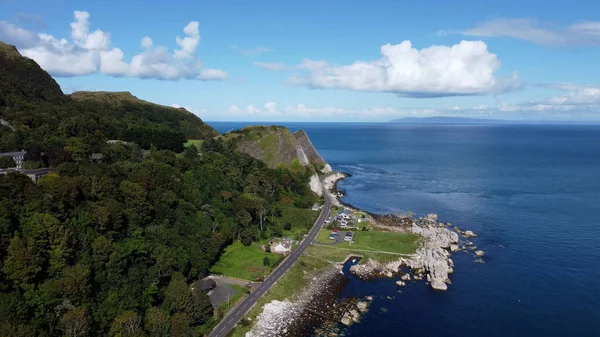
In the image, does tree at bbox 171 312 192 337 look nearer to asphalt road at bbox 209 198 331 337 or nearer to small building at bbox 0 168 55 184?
asphalt road at bbox 209 198 331 337

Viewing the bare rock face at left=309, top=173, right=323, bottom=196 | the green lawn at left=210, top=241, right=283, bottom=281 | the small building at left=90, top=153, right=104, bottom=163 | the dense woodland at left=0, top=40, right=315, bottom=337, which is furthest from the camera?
the bare rock face at left=309, top=173, right=323, bottom=196

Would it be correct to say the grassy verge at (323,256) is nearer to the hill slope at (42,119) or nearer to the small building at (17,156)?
the small building at (17,156)

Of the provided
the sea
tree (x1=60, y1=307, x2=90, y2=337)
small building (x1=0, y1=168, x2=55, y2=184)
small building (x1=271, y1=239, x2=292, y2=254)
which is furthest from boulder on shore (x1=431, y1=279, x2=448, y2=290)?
small building (x1=0, y1=168, x2=55, y2=184)

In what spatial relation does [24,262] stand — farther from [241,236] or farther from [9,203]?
[241,236]

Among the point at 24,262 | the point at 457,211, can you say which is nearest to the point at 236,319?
the point at 24,262

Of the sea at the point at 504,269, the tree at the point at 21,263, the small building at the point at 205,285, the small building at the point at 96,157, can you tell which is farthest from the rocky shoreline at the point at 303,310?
the small building at the point at 96,157

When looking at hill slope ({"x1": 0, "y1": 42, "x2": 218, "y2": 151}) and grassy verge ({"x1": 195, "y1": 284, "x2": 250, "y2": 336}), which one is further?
hill slope ({"x1": 0, "y1": 42, "x2": 218, "y2": 151})
